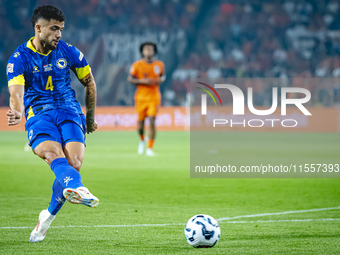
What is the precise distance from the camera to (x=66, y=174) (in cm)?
386

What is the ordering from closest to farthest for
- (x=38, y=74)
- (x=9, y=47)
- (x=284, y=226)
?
(x=38, y=74)
(x=284, y=226)
(x=9, y=47)

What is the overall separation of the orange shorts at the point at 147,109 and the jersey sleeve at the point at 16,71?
28.7 ft

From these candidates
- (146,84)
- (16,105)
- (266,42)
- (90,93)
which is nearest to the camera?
(16,105)

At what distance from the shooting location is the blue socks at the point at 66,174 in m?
3.78

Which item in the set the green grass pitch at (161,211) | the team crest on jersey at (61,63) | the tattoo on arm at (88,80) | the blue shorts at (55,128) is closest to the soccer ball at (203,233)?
the green grass pitch at (161,211)

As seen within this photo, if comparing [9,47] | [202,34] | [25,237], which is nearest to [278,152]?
[25,237]

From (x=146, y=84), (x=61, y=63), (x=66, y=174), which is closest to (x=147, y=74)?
(x=146, y=84)

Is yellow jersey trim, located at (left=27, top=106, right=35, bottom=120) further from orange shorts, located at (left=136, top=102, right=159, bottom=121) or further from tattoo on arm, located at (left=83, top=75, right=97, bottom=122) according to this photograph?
orange shorts, located at (left=136, top=102, right=159, bottom=121)

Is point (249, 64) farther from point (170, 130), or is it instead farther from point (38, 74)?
point (38, 74)

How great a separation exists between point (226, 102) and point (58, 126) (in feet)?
63.7

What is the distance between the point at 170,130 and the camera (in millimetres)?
23344

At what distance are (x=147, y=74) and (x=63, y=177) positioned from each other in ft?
31.8

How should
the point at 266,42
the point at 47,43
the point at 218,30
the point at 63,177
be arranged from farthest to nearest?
the point at 218,30, the point at 266,42, the point at 47,43, the point at 63,177

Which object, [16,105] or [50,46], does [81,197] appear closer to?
[16,105]
